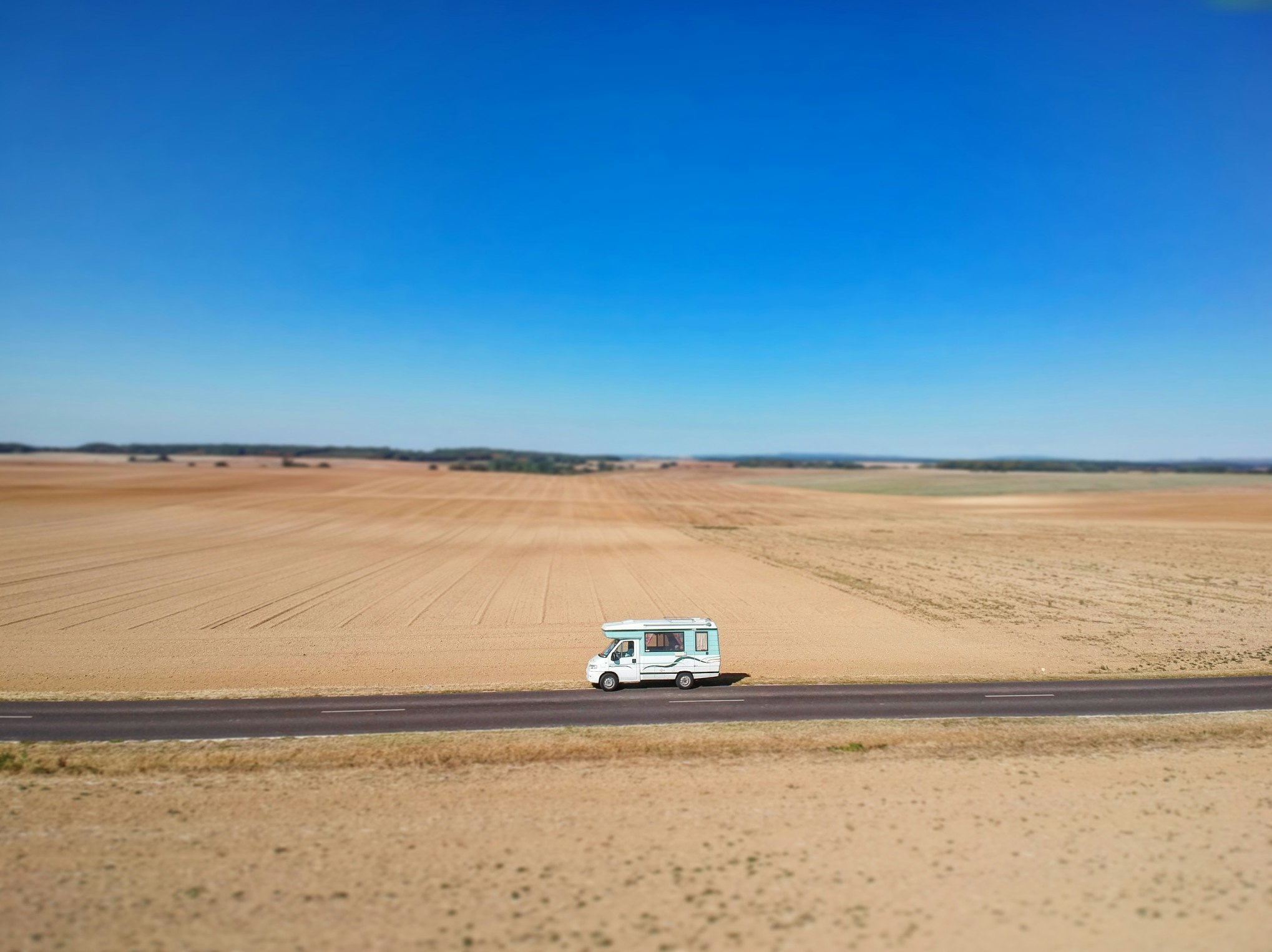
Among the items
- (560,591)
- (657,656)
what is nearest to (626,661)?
(657,656)

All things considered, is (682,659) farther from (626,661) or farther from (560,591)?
(560,591)

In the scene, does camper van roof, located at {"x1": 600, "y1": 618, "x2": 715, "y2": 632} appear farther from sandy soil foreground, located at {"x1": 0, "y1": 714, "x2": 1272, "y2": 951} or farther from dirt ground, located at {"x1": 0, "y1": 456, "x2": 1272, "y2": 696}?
sandy soil foreground, located at {"x1": 0, "y1": 714, "x2": 1272, "y2": 951}

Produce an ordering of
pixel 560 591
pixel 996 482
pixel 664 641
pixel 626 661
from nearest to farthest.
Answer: pixel 626 661
pixel 664 641
pixel 560 591
pixel 996 482

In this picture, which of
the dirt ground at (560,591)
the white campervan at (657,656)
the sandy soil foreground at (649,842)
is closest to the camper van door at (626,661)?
the white campervan at (657,656)

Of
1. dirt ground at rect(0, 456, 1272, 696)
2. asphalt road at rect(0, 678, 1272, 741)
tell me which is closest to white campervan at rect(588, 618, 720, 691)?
asphalt road at rect(0, 678, 1272, 741)

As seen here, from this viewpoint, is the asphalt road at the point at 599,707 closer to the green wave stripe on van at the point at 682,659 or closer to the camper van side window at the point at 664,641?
the green wave stripe on van at the point at 682,659

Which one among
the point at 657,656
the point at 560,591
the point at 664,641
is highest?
the point at 664,641

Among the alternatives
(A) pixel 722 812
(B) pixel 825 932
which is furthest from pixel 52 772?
(B) pixel 825 932
